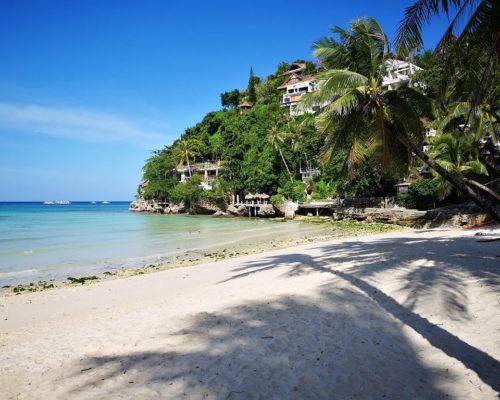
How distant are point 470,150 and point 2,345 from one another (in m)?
22.5

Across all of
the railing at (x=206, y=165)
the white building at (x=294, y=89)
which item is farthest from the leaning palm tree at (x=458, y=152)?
the white building at (x=294, y=89)

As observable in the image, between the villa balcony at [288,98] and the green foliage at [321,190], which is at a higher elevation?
the villa balcony at [288,98]

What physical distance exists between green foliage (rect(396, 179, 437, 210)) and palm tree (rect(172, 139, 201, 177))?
126 ft

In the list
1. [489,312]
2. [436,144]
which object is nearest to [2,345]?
[489,312]

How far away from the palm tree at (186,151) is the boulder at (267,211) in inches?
748

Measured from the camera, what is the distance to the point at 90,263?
51.9 ft

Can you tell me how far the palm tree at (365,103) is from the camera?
33.1ft

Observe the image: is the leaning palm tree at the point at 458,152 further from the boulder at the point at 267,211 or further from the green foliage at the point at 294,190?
the boulder at the point at 267,211

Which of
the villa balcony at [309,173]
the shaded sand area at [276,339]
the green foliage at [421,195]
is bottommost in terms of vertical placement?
the shaded sand area at [276,339]

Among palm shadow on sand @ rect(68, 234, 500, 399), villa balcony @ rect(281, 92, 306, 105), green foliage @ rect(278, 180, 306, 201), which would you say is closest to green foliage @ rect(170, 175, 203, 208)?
green foliage @ rect(278, 180, 306, 201)

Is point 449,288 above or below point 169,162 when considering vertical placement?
below

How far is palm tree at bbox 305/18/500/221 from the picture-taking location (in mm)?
10094

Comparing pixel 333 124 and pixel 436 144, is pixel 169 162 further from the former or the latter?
pixel 333 124

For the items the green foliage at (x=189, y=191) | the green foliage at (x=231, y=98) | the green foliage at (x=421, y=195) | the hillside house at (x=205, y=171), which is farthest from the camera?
the green foliage at (x=231, y=98)
